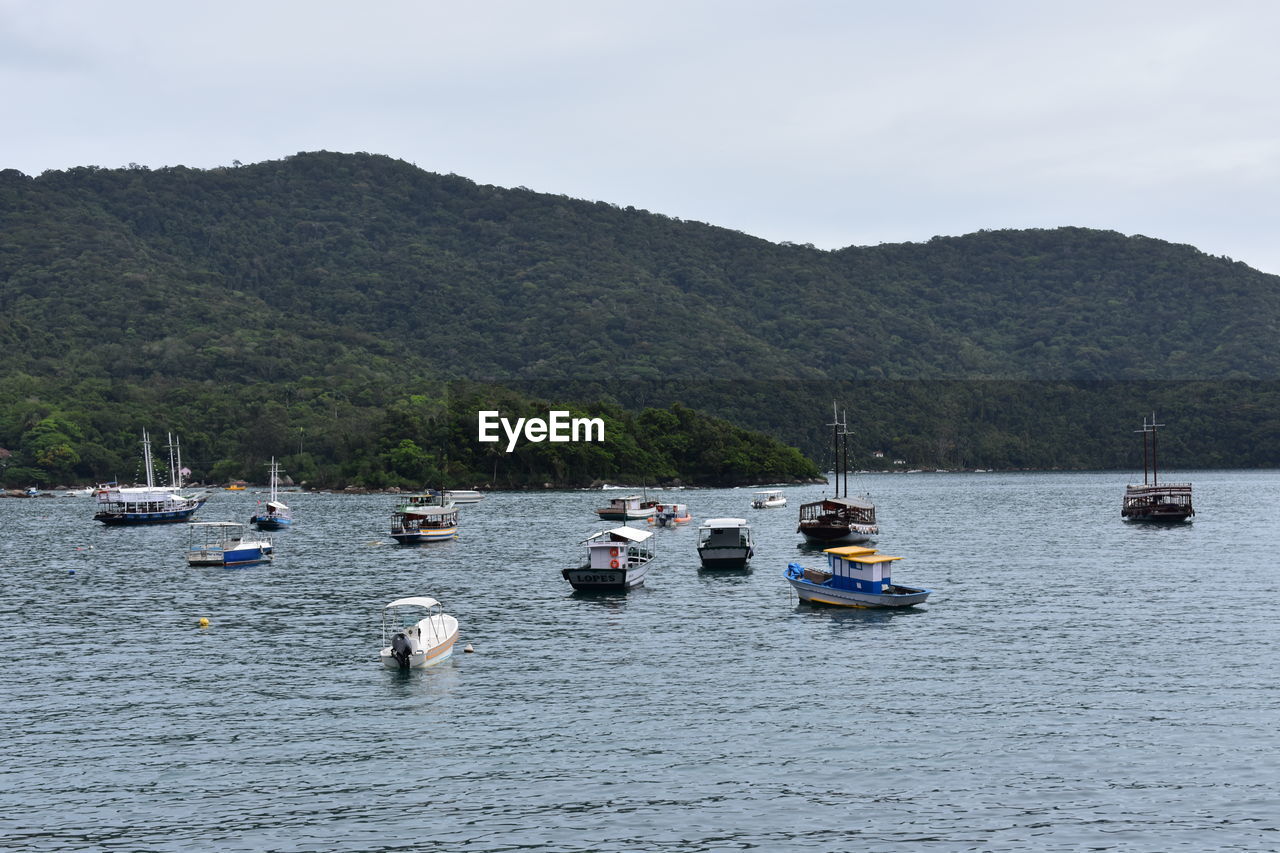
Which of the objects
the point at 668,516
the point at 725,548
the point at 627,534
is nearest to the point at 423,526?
the point at 668,516

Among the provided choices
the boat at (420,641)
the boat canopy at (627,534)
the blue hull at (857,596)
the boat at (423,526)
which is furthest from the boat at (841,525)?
the boat at (420,641)

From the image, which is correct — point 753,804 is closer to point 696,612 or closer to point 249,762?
point 249,762

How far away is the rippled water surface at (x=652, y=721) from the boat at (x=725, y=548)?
1316cm

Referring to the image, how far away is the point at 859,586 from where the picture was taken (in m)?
84.6

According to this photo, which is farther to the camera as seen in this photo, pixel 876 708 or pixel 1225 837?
pixel 876 708

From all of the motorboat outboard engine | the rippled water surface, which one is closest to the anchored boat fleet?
the motorboat outboard engine

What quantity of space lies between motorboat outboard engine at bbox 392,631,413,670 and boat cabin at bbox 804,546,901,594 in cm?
3412

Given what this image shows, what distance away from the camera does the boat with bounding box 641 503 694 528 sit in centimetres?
18712

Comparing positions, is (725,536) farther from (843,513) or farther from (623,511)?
(623,511)

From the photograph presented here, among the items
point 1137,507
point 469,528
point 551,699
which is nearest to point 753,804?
point 551,699

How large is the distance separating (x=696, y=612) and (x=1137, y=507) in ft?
385

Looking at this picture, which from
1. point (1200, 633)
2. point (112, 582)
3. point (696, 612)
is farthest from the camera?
point (112, 582)

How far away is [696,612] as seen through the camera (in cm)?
8519

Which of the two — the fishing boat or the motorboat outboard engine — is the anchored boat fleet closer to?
the motorboat outboard engine
